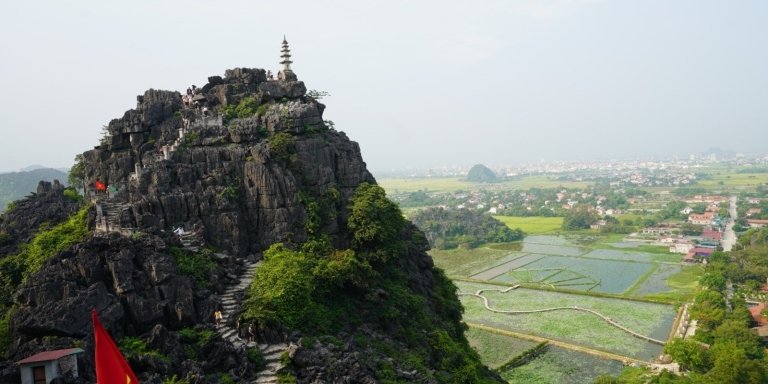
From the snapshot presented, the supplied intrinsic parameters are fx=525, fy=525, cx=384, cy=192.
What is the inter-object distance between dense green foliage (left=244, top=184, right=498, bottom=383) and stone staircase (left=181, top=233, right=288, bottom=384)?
0.53m

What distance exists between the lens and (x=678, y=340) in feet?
97.9

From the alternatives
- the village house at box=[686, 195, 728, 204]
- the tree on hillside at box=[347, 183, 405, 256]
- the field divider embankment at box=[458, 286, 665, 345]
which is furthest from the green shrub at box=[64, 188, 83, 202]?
the village house at box=[686, 195, 728, 204]

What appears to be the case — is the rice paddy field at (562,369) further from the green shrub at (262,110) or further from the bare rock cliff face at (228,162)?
the green shrub at (262,110)

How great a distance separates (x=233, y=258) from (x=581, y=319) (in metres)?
31.8

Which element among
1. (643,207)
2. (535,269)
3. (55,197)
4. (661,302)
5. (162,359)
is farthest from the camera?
(643,207)

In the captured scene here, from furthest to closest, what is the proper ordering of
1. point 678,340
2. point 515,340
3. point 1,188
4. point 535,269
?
point 1,188 < point 535,269 < point 515,340 < point 678,340

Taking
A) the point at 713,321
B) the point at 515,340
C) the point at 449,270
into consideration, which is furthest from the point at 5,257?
the point at 449,270

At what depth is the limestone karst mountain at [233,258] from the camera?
13969 mm

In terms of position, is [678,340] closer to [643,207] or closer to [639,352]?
[639,352]

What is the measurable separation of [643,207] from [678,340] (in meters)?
102

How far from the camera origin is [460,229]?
91.7 metres

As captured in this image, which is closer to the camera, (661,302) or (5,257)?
(5,257)

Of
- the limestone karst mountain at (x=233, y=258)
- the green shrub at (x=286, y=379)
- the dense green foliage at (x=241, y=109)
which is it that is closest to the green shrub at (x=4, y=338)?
the limestone karst mountain at (x=233, y=258)

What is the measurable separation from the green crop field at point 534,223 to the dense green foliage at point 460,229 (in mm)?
5594
